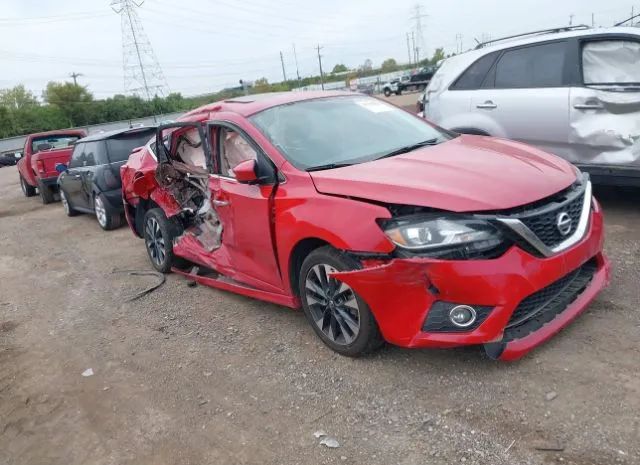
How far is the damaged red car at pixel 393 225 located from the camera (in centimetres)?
292

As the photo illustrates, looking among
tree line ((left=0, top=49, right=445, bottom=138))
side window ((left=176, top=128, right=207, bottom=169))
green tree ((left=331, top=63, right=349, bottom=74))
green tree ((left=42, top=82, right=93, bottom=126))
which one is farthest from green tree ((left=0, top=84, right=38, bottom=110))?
side window ((left=176, top=128, right=207, bottom=169))

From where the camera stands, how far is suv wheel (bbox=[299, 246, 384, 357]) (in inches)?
130

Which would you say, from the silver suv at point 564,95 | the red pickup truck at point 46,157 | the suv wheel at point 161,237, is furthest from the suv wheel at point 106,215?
the silver suv at point 564,95

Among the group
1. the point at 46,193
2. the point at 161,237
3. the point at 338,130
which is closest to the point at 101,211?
the point at 161,237

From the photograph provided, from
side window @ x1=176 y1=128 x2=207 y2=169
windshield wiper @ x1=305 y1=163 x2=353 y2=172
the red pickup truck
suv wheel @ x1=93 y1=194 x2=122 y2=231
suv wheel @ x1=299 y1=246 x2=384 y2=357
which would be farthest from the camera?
the red pickup truck

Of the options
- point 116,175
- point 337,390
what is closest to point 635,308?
point 337,390

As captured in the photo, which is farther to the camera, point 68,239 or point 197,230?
point 68,239

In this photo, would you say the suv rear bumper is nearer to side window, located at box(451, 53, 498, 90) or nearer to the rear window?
side window, located at box(451, 53, 498, 90)

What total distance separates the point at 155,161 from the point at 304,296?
2.86 meters

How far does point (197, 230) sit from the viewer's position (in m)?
5.27

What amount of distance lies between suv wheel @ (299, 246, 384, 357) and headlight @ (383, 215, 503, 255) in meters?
0.37

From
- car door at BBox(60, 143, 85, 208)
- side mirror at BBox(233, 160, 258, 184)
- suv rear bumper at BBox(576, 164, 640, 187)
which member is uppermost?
side mirror at BBox(233, 160, 258, 184)

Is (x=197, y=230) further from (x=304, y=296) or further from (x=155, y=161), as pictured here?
(x=304, y=296)

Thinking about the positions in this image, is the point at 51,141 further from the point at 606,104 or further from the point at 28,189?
the point at 606,104
